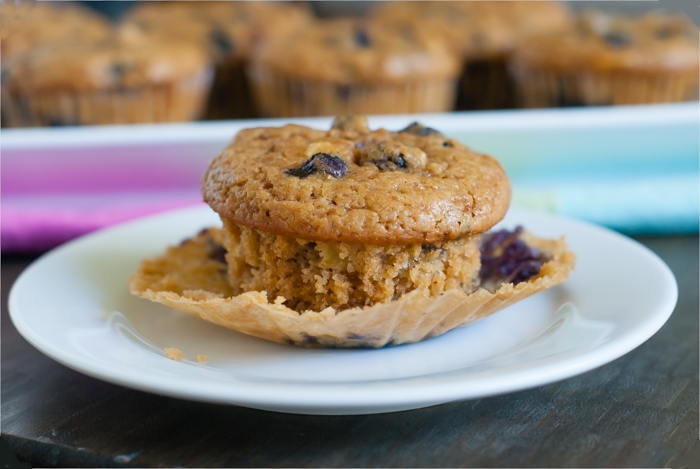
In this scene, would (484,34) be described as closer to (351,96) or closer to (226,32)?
(351,96)

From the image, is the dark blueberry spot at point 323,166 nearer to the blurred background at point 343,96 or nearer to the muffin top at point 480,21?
the blurred background at point 343,96

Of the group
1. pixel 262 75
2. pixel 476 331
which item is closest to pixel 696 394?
pixel 476 331

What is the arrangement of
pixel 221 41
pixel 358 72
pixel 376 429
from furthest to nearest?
1. pixel 221 41
2. pixel 358 72
3. pixel 376 429

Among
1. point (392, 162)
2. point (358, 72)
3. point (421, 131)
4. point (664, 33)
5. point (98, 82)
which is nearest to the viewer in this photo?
point (392, 162)

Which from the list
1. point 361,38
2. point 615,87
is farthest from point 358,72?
point 615,87

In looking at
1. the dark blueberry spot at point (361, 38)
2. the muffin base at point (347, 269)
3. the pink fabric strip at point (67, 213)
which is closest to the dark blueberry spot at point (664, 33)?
the dark blueberry spot at point (361, 38)

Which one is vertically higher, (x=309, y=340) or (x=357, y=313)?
(x=357, y=313)

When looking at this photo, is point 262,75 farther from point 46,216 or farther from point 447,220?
point 447,220
